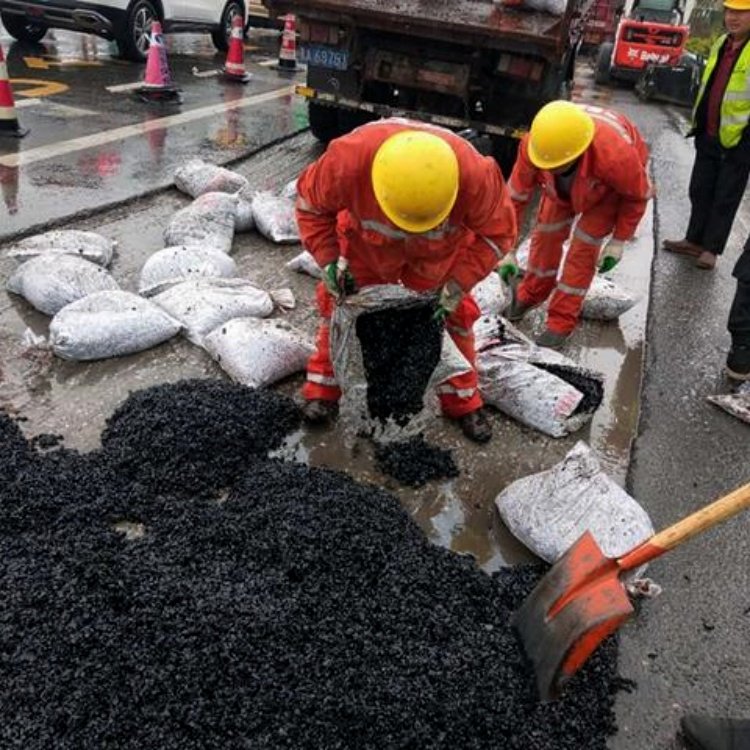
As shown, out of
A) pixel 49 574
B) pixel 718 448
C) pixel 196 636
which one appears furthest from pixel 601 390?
pixel 49 574

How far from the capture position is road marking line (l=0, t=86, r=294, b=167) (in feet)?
18.4

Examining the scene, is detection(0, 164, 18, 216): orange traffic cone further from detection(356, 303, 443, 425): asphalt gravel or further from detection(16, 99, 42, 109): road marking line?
detection(356, 303, 443, 425): asphalt gravel

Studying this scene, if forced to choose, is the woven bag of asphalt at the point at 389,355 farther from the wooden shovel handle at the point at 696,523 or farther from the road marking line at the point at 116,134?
the road marking line at the point at 116,134

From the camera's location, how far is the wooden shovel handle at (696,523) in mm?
1827

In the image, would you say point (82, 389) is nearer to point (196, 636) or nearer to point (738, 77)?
point (196, 636)

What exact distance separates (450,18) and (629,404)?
3.63 metres

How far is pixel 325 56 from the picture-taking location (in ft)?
20.0

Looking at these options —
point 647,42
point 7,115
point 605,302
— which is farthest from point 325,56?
point 647,42

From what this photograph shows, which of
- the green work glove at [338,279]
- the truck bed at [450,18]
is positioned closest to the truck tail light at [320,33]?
the truck bed at [450,18]

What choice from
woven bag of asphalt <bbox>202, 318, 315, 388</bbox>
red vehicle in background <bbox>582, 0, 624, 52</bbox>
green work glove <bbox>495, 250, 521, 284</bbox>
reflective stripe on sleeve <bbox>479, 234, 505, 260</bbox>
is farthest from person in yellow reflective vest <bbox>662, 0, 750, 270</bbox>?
red vehicle in background <bbox>582, 0, 624, 52</bbox>

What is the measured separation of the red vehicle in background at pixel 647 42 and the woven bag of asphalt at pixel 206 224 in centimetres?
1224

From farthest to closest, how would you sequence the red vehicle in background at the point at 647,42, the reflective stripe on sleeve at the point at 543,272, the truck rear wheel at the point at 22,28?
the red vehicle in background at the point at 647,42 < the truck rear wheel at the point at 22,28 < the reflective stripe on sleeve at the point at 543,272

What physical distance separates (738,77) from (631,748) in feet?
14.5

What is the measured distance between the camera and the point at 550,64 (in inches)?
222
